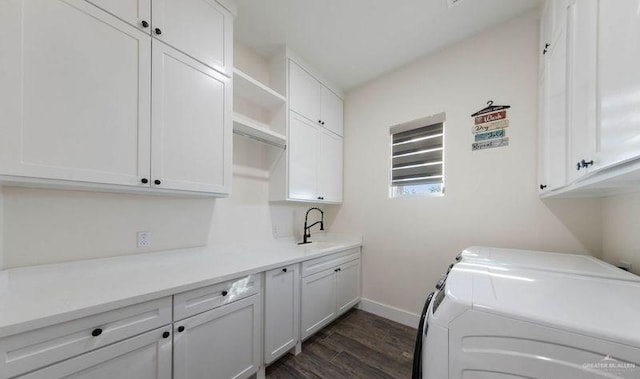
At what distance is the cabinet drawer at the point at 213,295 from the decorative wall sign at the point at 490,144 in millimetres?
2241

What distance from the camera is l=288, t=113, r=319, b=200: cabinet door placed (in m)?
2.28

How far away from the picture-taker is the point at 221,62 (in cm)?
168

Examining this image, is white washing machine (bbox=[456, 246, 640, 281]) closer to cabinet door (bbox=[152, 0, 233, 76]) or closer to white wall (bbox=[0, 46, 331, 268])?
white wall (bbox=[0, 46, 331, 268])

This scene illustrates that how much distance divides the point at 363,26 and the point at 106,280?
263cm

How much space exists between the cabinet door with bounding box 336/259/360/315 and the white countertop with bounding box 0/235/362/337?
0.76 m

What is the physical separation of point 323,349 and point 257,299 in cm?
92

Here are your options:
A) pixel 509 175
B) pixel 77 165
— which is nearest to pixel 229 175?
pixel 77 165

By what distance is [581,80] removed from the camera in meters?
1.05

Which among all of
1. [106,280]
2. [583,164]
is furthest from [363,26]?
[106,280]

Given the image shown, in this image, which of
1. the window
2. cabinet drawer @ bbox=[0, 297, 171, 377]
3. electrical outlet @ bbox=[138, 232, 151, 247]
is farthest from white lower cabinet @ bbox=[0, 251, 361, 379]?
the window

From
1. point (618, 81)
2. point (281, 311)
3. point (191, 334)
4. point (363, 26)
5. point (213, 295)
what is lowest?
point (281, 311)

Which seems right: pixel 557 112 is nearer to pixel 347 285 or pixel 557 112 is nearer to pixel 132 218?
pixel 347 285

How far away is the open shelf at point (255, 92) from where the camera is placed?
1886 mm

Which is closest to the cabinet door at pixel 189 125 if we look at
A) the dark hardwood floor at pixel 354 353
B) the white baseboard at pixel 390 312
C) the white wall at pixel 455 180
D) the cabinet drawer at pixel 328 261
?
the cabinet drawer at pixel 328 261
